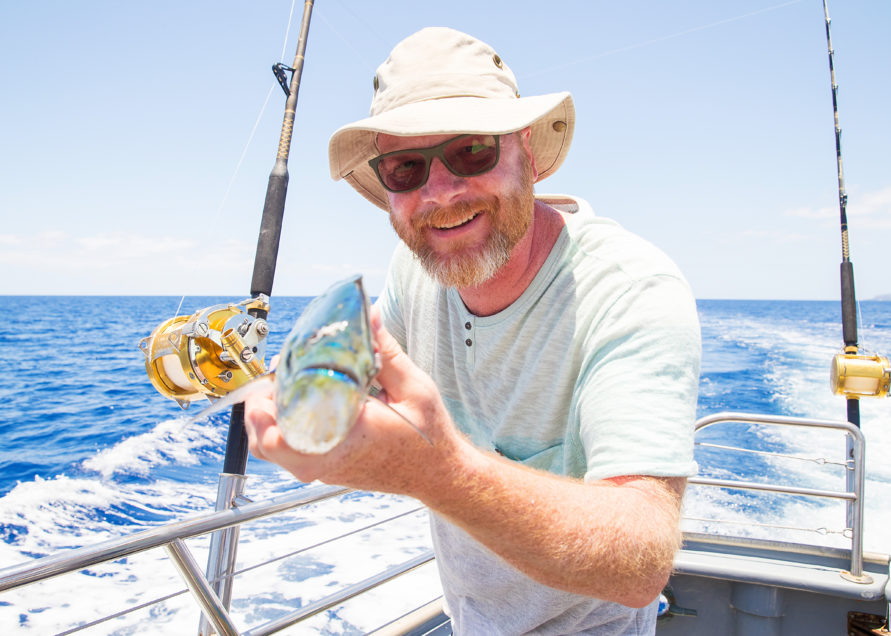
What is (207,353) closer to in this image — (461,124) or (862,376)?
(461,124)

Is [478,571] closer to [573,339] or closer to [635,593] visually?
[635,593]

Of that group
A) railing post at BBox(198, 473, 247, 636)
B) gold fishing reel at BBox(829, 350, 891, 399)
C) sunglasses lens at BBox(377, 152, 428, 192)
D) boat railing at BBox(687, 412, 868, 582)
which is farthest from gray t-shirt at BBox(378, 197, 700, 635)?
gold fishing reel at BBox(829, 350, 891, 399)

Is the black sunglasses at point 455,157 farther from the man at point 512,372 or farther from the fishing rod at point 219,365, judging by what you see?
the fishing rod at point 219,365

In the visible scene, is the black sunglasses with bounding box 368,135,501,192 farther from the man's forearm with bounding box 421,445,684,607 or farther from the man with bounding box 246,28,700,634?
the man's forearm with bounding box 421,445,684,607

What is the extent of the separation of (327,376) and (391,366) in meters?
0.13

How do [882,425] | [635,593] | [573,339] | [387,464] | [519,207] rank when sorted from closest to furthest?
1. [387,464]
2. [635,593]
3. [573,339]
4. [519,207]
5. [882,425]

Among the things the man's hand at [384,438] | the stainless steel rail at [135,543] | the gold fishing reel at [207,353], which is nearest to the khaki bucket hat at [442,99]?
the gold fishing reel at [207,353]

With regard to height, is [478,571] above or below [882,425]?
above

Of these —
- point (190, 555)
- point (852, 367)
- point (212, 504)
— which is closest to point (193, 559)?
point (190, 555)

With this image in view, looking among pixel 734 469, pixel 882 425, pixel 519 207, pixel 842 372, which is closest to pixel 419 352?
pixel 519 207

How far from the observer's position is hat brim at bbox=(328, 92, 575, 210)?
1.41m

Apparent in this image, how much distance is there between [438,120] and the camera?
142 centimetres

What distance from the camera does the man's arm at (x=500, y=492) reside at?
846 mm

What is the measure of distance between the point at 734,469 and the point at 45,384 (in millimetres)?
18525
